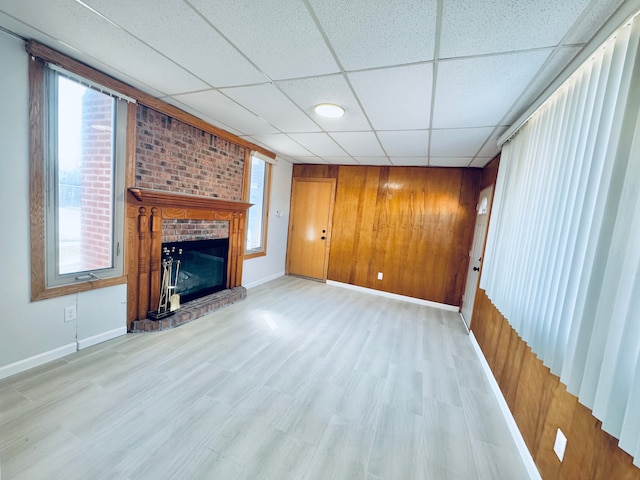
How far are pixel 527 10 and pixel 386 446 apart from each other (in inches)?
98.1

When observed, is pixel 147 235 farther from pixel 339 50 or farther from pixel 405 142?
pixel 405 142

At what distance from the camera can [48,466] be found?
1.29 metres

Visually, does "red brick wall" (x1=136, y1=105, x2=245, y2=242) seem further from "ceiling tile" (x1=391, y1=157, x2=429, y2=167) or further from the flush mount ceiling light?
"ceiling tile" (x1=391, y1=157, x2=429, y2=167)

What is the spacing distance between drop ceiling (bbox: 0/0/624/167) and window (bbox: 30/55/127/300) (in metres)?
0.32

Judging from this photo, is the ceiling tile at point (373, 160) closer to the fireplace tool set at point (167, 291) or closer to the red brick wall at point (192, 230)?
the red brick wall at point (192, 230)

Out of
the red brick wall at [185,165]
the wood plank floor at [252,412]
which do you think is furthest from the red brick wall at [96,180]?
the wood plank floor at [252,412]

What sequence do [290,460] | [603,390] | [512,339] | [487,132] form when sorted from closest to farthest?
[603,390] < [290,460] < [512,339] < [487,132]

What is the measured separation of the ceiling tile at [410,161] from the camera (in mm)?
3971

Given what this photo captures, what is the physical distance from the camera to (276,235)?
17.0 feet

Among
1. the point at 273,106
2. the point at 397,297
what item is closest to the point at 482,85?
the point at 273,106

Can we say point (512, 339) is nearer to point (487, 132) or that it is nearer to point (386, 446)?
point (386, 446)

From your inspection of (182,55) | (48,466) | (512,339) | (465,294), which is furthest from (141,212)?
(465,294)

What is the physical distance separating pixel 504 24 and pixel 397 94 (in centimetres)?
83

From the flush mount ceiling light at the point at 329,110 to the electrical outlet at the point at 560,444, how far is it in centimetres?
271
